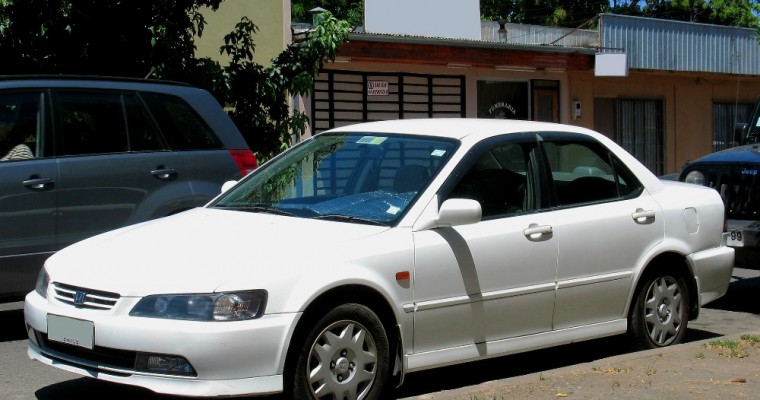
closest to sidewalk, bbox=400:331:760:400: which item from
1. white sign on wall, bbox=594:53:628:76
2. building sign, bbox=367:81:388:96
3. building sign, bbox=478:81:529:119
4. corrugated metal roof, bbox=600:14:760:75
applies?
building sign, bbox=367:81:388:96

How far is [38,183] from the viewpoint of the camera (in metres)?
7.37

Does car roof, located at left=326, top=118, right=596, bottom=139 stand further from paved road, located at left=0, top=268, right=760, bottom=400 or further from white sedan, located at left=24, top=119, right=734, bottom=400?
paved road, located at left=0, top=268, right=760, bottom=400

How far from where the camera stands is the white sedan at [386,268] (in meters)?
5.02

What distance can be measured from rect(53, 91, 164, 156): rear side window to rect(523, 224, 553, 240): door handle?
3.22m

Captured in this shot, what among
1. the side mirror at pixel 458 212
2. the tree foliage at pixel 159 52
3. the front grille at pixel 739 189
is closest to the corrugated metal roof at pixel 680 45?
the tree foliage at pixel 159 52

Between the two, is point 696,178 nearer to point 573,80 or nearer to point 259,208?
point 259,208

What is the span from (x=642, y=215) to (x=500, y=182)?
115cm

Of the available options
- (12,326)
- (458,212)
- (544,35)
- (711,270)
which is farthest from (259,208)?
(544,35)

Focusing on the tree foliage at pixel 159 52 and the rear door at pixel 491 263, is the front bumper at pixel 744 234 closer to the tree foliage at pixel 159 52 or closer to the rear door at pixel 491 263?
the rear door at pixel 491 263

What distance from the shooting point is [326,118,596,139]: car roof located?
255 inches

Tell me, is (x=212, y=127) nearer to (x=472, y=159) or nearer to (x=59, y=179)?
(x=59, y=179)

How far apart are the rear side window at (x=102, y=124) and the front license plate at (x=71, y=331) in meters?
2.52

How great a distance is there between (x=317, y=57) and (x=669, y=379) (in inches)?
286

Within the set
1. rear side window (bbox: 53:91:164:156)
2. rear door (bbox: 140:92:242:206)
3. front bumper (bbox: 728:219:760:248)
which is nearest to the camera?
rear side window (bbox: 53:91:164:156)
